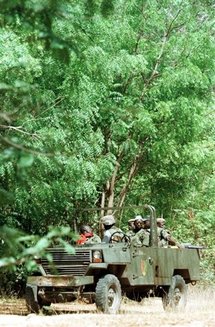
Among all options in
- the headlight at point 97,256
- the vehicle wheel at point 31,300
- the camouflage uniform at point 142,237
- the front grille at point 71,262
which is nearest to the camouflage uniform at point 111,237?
the camouflage uniform at point 142,237

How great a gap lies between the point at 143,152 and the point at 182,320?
399 inches

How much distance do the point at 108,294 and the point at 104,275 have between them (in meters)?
0.53

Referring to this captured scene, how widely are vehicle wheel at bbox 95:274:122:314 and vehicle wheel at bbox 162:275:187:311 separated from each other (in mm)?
1856

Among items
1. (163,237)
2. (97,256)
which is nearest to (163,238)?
(163,237)

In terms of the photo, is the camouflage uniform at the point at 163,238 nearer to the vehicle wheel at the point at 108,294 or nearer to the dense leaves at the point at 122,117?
the dense leaves at the point at 122,117

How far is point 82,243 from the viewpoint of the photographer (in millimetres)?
15078

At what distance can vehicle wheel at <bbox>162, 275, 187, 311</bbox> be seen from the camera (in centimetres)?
1620

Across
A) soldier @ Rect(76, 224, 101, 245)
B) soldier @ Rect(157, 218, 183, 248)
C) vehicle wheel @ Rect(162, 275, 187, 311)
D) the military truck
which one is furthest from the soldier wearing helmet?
vehicle wheel @ Rect(162, 275, 187, 311)

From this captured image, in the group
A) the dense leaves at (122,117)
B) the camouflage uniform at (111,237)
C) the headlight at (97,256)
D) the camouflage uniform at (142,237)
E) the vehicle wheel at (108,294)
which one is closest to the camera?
the vehicle wheel at (108,294)

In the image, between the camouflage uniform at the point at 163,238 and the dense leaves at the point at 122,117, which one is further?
the dense leaves at the point at 122,117

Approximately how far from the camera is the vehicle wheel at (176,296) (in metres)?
16.2

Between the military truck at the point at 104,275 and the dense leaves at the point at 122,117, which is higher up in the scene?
the dense leaves at the point at 122,117

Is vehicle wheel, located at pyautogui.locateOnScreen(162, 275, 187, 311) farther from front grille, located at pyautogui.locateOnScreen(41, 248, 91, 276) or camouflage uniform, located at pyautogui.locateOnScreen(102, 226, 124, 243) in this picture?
front grille, located at pyautogui.locateOnScreen(41, 248, 91, 276)

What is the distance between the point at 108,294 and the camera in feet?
46.8
